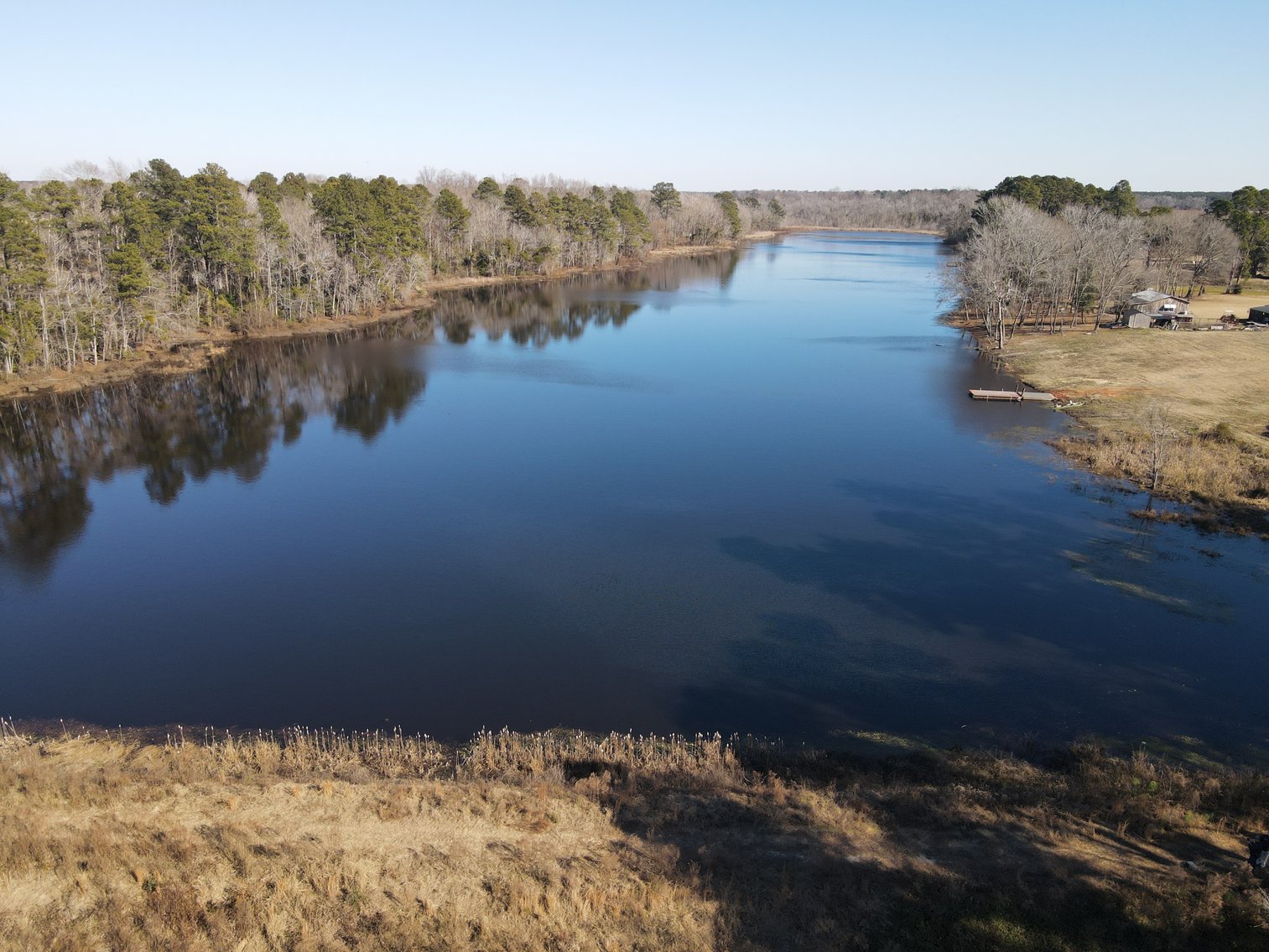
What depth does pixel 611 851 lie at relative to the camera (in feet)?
40.4

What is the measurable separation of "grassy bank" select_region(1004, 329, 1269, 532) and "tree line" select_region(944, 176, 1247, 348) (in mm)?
4236

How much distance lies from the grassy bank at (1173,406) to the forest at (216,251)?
173 ft

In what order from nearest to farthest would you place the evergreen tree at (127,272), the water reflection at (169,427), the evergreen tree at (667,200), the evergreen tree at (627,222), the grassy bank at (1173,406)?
the water reflection at (169,427) < the grassy bank at (1173,406) < the evergreen tree at (127,272) < the evergreen tree at (627,222) < the evergreen tree at (667,200)

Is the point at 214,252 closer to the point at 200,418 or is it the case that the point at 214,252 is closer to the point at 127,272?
the point at 127,272

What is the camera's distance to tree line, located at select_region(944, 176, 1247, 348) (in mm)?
59156

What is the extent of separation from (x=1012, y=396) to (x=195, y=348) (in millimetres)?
52695

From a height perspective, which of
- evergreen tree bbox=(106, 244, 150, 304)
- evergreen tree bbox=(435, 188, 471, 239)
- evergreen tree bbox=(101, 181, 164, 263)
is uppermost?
evergreen tree bbox=(435, 188, 471, 239)

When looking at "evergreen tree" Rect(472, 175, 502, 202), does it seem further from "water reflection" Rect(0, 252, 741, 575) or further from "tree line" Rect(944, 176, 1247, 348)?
"tree line" Rect(944, 176, 1247, 348)

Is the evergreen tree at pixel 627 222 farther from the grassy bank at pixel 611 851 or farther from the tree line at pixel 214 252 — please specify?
the grassy bank at pixel 611 851

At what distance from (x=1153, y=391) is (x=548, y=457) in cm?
3502

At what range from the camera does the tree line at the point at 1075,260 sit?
194ft

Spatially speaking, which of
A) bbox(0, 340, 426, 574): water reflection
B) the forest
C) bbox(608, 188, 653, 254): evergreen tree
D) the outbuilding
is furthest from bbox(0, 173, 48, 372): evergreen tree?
bbox(608, 188, 653, 254): evergreen tree

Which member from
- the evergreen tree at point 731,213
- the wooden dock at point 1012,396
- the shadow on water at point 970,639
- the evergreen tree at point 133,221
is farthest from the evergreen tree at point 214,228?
the evergreen tree at point 731,213

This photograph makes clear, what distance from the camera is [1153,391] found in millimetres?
44125
